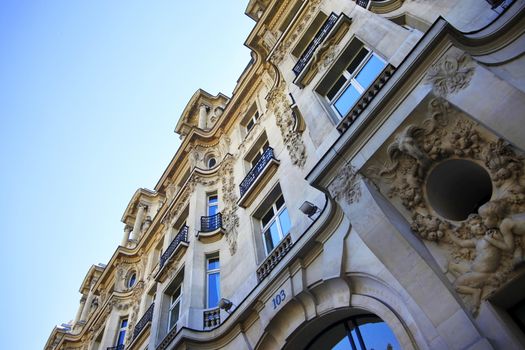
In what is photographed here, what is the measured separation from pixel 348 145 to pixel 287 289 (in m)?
3.61

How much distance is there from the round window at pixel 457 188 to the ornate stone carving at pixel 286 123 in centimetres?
497

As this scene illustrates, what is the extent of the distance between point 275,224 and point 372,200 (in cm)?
557

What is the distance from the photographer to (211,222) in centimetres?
1473

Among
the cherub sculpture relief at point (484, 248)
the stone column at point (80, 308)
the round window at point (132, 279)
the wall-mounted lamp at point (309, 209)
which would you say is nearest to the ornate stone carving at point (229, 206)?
the wall-mounted lamp at point (309, 209)

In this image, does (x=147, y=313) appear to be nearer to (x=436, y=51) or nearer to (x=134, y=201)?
(x=134, y=201)

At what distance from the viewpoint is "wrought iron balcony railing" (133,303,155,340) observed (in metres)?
15.4

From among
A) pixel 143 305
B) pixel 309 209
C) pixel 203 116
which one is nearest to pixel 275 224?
pixel 309 209

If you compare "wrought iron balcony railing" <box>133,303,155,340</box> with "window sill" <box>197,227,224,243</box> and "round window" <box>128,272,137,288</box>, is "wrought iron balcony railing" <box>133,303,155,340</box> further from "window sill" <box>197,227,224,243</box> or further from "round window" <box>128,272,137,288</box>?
"round window" <box>128,272,137,288</box>

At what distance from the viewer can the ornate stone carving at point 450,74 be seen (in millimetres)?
6074

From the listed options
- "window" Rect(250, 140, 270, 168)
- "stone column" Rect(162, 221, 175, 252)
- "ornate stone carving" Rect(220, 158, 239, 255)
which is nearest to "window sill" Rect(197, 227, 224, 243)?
"ornate stone carving" Rect(220, 158, 239, 255)

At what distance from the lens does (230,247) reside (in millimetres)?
12844

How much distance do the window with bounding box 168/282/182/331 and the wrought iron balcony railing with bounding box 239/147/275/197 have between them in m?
4.56

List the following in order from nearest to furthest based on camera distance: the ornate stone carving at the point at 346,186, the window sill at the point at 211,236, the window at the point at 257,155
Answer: the ornate stone carving at the point at 346,186 < the window sill at the point at 211,236 < the window at the point at 257,155

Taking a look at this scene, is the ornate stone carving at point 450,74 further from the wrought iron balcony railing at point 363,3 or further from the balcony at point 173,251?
the balcony at point 173,251
